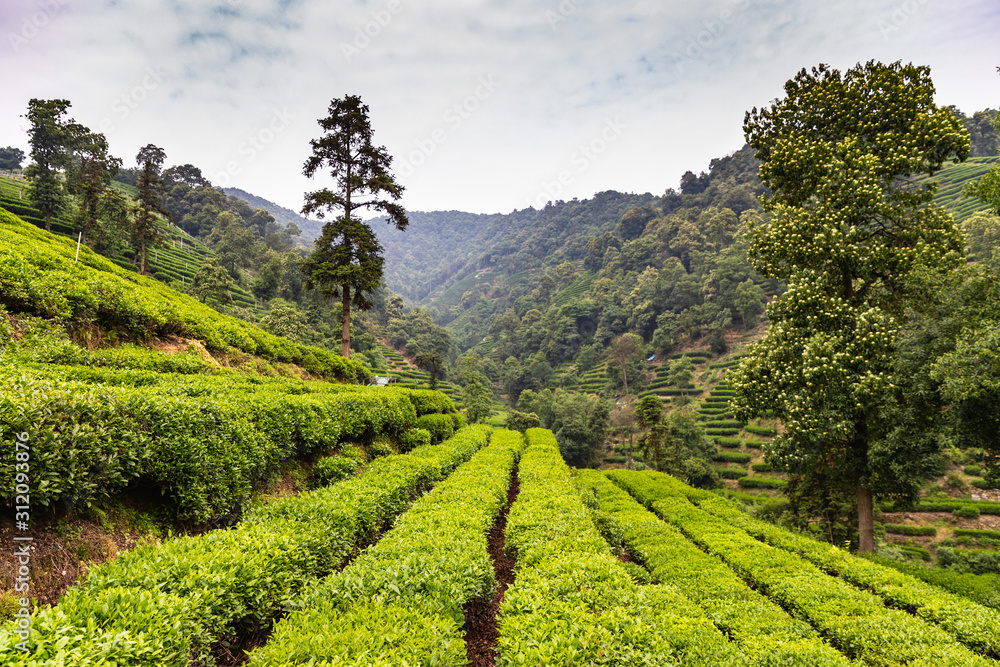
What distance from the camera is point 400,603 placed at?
459 centimetres

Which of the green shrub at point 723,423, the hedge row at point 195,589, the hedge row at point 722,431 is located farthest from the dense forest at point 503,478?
the green shrub at point 723,423

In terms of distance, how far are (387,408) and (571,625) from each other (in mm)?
11612

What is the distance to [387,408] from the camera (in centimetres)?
1462

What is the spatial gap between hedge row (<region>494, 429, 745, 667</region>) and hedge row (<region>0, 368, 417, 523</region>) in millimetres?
5501

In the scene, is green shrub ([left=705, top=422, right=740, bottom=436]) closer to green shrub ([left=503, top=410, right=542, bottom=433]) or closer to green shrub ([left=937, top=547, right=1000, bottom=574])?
green shrub ([left=503, top=410, right=542, bottom=433])

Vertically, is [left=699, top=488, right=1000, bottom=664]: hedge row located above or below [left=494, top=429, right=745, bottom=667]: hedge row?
below

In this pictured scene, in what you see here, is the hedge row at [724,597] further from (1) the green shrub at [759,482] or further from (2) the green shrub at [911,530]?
(1) the green shrub at [759,482]

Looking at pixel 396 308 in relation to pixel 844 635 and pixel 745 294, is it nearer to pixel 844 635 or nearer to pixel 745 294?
pixel 745 294

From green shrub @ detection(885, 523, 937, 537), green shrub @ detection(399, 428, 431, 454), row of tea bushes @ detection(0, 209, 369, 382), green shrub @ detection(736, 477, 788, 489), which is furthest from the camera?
green shrub @ detection(736, 477, 788, 489)

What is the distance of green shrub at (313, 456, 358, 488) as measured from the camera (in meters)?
9.88

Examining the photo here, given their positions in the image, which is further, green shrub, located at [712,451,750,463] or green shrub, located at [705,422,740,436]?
green shrub, located at [705,422,740,436]

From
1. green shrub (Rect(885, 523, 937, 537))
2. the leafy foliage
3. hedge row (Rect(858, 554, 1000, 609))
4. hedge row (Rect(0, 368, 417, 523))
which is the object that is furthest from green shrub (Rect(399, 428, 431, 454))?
green shrub (Rect(885, 523, 937, 537))

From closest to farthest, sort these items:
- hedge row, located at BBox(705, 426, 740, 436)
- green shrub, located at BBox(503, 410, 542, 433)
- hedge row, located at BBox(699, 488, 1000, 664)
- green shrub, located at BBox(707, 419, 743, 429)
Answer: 1. hedge row, located at BBox(699, 488, 1000, 664)
2. hedge row, located at BBox(705, 426, 740, 436)
3. green shrub, located at BBox(707, 419, 743, 429)
4. green shrub, located at BBox(503, 410, 542, 433)

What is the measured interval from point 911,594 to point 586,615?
1012 cm
